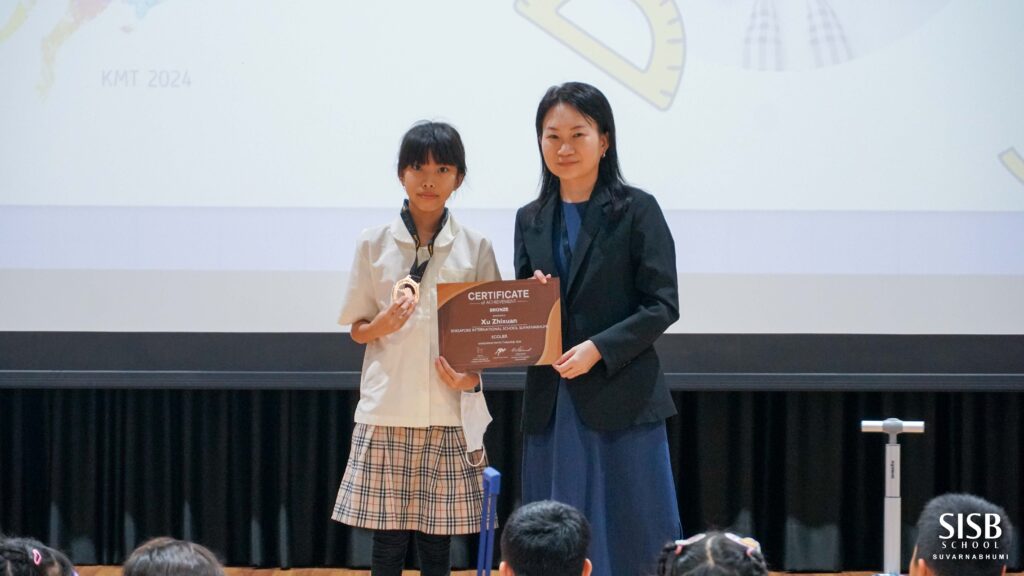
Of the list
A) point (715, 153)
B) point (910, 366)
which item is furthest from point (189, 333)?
point (910, 366)

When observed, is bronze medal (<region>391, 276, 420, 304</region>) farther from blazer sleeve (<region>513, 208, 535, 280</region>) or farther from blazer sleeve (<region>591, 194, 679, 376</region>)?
blazer sleeve (<region>591, 194, 679, 376</region>)

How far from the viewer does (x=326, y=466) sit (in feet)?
12.1

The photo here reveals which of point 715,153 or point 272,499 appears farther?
point 272,499

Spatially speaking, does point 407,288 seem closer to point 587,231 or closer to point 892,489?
point 587,231

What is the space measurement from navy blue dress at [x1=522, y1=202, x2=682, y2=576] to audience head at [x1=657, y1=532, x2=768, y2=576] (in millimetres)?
666

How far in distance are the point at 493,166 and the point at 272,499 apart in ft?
4.61

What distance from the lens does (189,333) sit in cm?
342

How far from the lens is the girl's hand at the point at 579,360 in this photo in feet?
7.22

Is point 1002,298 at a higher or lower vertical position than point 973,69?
lower

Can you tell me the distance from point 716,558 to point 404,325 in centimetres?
110

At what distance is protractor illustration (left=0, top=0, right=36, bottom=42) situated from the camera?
3.41 metres

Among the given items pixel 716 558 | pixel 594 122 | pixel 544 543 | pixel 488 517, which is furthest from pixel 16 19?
pixel 716 558

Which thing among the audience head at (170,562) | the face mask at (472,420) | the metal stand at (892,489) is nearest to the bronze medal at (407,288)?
the face mask at (472,420)

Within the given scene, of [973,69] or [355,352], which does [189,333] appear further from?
[973,69]
